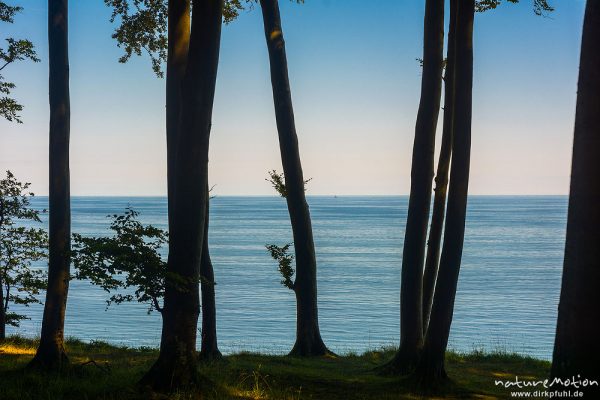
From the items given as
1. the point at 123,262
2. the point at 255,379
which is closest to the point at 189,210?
the point at 123,262

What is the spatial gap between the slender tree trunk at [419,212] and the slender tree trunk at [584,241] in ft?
19.3

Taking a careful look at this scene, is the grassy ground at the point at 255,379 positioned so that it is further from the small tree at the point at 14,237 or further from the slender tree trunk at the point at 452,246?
the small tree at the point at 14,237

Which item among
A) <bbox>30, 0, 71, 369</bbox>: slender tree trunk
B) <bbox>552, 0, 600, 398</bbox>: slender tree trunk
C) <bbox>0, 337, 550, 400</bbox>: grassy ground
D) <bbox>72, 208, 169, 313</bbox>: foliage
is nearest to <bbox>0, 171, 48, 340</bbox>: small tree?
<bbox>0, 337, 550, 400</bbox>: grassy ground

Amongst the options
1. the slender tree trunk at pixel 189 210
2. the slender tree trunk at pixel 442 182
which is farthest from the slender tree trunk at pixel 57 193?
the slender tree trunk at pixel 442 182

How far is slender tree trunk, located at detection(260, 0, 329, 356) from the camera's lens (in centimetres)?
1691

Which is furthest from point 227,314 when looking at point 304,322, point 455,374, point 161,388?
point 161,388

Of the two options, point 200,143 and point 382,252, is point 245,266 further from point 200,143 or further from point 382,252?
point 200,143

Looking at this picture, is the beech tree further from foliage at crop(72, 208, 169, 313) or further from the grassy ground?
foliage at crop(72, 208, 169, 313)

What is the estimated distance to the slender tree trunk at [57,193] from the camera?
12.0 meters

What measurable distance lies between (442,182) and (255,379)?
17.7 ft

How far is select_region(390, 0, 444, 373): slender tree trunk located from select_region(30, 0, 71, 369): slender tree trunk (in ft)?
18.6

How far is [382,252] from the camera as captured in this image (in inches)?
2945

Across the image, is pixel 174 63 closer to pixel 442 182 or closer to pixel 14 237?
pixel 442 182

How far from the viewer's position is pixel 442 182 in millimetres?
13711
